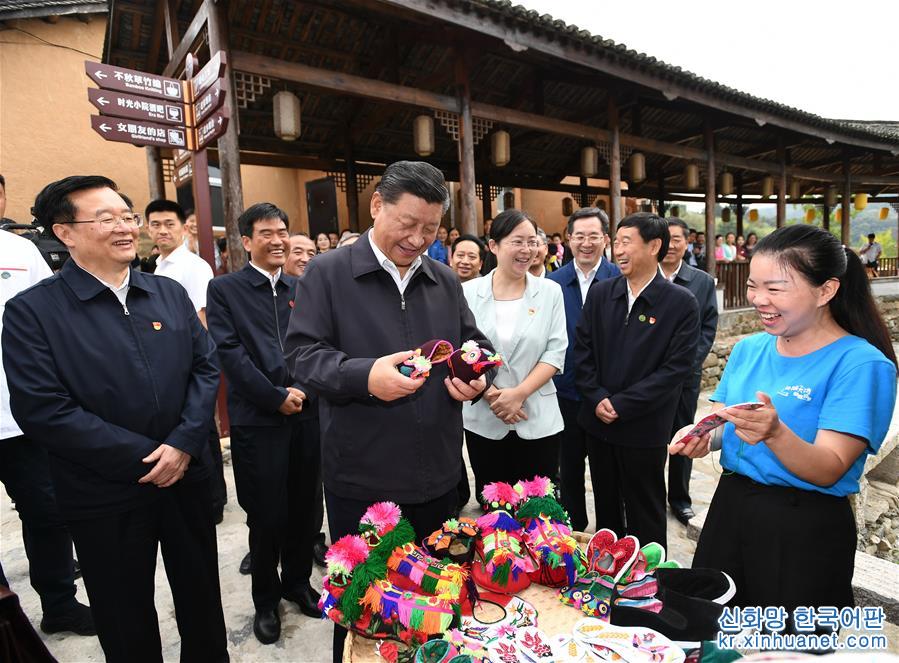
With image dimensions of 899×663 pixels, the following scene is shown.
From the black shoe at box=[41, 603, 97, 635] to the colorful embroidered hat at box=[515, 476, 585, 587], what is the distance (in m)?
2.37

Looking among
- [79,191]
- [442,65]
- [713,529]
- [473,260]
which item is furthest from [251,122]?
[713,529]

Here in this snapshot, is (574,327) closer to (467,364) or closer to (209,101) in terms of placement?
(467,364)

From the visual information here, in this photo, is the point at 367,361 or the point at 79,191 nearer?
the point at 367,361

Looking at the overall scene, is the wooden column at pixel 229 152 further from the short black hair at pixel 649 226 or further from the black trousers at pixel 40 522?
the short black hair at pixel 649 226

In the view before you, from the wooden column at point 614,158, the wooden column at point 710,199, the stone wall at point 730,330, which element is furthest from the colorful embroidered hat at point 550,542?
→ the wooden column at point 710,199

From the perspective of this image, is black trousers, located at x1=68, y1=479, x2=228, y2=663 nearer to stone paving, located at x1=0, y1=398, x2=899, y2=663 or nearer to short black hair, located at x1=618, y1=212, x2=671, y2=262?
stone paving, located at x1=0, y1=398, x2=899, y2=663

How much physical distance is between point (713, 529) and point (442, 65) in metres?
7.60

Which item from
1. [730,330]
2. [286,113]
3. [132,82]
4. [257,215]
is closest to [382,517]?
[257,215]

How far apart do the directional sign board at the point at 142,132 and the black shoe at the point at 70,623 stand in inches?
131

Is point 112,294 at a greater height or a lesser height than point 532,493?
greater

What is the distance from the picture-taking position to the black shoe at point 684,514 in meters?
3.78

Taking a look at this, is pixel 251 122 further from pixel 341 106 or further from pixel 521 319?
pixel 521 319

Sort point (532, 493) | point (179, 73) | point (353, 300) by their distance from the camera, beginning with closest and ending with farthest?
point (353, 300) → point (532, 493) → point (179, 73)

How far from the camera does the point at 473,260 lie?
156 inches
